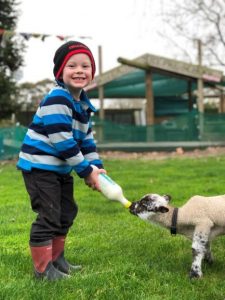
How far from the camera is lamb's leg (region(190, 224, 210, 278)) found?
369cm

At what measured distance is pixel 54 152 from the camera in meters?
3.66

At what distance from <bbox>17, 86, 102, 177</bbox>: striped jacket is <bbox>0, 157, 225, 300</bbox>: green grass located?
2.52 feet

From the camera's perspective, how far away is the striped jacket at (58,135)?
3.52 metres

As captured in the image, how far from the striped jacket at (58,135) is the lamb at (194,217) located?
545 mm

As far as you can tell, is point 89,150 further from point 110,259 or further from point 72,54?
point 110,259

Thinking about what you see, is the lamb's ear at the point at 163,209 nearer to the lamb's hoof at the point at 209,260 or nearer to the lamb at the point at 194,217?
the lamb at the point at 194,217

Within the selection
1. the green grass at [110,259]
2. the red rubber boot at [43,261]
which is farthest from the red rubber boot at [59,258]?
the red rubber boot at [43,261]

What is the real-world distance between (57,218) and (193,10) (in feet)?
57.0

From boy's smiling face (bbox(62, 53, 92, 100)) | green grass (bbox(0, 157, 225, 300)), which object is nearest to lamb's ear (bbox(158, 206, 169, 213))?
green grass (bbox(0, 157, 225, 300))

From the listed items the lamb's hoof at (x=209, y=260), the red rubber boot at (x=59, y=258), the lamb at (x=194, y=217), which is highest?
the lamb at (x=194, y=217)

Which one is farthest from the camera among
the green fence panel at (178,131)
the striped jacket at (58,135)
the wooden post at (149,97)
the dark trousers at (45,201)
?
the wooden post at (149,97)

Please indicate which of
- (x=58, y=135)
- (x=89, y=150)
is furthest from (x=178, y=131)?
(x=58, y=135)

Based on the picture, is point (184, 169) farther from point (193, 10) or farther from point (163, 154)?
point (193, 10)

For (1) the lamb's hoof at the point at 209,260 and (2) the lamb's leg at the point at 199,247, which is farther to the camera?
(1) the lamb's hoof at the point at 209,260
